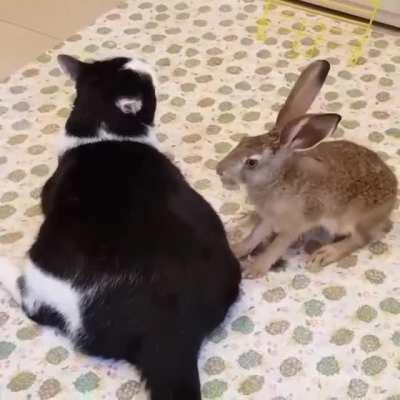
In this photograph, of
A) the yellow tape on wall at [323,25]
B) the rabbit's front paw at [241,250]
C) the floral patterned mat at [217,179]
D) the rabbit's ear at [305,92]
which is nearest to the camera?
the floral patterned mat at [217,179]

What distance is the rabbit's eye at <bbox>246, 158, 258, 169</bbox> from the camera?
1442 millimetres

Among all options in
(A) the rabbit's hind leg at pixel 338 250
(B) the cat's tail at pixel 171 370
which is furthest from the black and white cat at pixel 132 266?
(A) the rabbit's hind leg at pixel 338 250

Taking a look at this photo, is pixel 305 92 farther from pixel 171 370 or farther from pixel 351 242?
pixel 171 370

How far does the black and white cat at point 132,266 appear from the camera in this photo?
1278 mm

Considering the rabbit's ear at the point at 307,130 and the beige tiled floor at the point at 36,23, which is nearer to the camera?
the rabbit's ear at the point at 307,130

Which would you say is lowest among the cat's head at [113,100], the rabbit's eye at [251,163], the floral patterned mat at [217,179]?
the floral patterned mat at [217,179]

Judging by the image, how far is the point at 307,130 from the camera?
55.1 inches

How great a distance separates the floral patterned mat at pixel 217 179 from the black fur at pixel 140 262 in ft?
0.28

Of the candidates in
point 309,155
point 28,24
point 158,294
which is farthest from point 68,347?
point 28,24

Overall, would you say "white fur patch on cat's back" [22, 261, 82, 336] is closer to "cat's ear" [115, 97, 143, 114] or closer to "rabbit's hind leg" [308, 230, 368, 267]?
"cat's ear" [115, 97, 143, 114]

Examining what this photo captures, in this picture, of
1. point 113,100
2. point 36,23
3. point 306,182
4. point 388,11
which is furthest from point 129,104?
point 388,11

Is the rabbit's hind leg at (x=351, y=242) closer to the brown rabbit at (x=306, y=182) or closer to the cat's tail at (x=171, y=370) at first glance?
the brown rabbit at (x=306, y=182)

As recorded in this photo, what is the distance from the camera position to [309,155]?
1525 mm

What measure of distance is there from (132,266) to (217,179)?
546 mm
